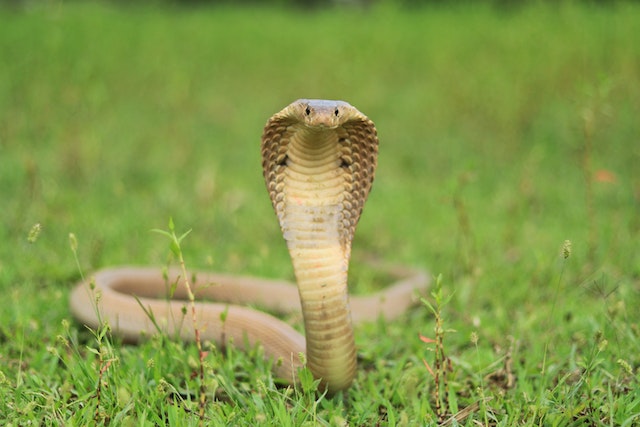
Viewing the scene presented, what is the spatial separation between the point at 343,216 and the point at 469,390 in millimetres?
804

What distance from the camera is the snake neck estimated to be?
2092 millimetres

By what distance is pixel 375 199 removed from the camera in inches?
213

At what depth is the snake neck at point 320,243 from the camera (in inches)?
82.4

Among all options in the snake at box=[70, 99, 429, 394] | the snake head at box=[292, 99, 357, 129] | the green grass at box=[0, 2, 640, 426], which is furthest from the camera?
the green grass at box=[0, 2, 640, 426]

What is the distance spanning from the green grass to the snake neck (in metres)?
0.17

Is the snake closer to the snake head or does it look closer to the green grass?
the snake head

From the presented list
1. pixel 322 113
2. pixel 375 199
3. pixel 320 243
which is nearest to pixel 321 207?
pixel 320 243

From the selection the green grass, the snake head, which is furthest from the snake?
the green grass

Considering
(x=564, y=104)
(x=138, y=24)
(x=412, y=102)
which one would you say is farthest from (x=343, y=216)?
(x=138, y=24)

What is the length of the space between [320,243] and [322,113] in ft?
1.45

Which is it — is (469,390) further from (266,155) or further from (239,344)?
(266,155)

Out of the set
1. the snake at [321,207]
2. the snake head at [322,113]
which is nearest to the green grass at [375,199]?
the snake at [321,207]

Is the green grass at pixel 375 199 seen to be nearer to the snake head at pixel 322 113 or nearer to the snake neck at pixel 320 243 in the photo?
the snake neck at pixel 320 243

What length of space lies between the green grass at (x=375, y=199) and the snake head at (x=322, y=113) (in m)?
0.78
